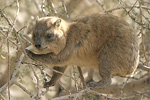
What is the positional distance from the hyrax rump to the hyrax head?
2 cm

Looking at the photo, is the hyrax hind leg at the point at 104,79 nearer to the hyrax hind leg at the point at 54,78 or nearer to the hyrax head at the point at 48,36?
the hyrax hind leg at the point at 54,78

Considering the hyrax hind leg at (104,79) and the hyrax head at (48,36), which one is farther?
the hyrax hind leg at (104,79)

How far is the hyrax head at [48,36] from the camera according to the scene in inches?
178

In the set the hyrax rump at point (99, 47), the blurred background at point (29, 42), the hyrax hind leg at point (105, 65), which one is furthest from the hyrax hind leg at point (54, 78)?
the hyrax hind leg at point (105, 65)

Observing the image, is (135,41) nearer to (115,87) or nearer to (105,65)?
(105,65)

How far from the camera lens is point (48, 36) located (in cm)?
463

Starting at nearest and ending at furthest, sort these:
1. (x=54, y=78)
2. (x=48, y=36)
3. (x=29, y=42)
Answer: (x=48, y=36), (x=29, y=42), (x=54, y=78)

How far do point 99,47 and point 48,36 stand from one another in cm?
111

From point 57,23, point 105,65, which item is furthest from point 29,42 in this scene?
point 105,65

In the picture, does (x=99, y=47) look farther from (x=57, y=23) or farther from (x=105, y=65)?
(x=57, y=23)

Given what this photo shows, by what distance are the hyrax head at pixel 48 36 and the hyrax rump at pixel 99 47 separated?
0.02m

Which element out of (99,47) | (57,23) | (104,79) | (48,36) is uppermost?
(57,23)

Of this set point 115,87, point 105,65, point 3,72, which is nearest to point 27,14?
point 3,72

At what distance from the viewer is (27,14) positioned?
387 inches
